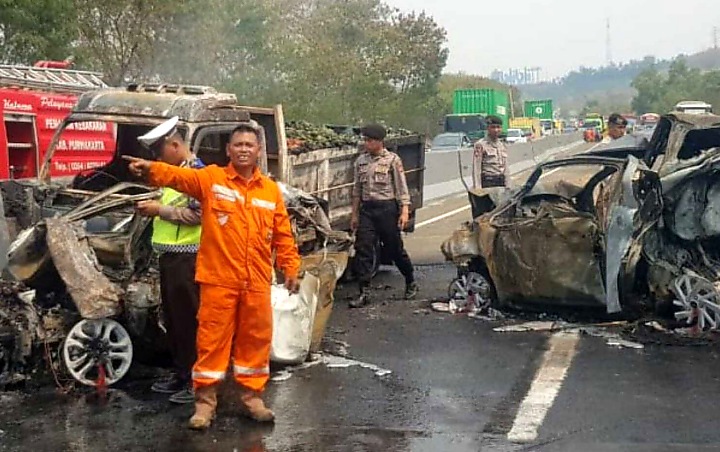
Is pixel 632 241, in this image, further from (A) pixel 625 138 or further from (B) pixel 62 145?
(B) pixel 62 145

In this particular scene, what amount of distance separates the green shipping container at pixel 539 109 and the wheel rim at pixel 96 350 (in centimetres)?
8615

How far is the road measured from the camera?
18.7ft

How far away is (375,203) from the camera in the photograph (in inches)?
399

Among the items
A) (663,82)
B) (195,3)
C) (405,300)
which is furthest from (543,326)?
(663,82)

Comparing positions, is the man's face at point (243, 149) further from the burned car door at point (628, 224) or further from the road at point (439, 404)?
the burned car door at point (628, 224)

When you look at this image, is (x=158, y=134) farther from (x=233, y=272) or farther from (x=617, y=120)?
(x=617, y=120)

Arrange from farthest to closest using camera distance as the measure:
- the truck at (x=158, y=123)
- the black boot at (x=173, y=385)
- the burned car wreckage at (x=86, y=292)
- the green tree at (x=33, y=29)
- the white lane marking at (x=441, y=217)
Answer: the white lane marking at (x=441, y=217) < the green tree at (x=33, y=29) < the truck at (x=158, y=123) < the black boot at (x=173, y=385) < the burned car wreckage at (x=86, y=292)

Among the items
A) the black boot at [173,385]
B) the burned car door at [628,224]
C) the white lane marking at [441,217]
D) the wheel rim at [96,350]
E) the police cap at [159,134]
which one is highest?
the police cap at [159,134]

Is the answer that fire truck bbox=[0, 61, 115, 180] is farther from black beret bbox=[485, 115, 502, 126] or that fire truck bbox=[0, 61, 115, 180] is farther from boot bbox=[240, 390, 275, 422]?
boot bbox=[240, 390, 275, 422]

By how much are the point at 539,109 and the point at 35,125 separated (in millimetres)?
81079

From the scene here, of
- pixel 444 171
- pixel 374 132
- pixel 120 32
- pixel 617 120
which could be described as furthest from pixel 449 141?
pixel 374 132

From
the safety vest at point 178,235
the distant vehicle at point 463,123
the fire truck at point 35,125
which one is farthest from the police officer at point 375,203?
the distant vehicle at point 463,123

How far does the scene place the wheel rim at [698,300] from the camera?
8203 millimetres

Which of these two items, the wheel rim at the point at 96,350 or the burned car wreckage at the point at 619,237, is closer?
the wheel rim at the point at 96,350
